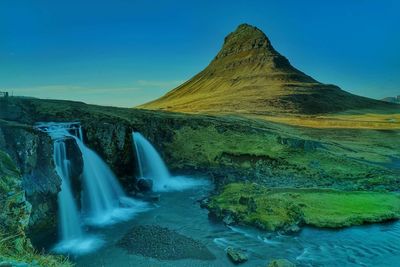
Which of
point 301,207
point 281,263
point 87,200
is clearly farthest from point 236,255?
point 87,200

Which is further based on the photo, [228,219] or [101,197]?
[101,197]

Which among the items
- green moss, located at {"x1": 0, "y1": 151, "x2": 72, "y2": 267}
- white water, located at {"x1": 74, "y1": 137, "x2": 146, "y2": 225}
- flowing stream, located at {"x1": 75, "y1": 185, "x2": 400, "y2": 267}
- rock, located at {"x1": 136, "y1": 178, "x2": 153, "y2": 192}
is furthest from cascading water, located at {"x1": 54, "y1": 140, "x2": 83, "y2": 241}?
rock, located at {"x1": 136, "y1": 178, "x2": 153, "y2": 192}

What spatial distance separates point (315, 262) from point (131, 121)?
36322 mm

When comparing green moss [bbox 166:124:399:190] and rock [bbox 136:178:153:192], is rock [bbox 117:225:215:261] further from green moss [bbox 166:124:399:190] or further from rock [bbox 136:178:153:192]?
green moss [bbox 166:124:399:190]

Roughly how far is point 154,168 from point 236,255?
2824cm

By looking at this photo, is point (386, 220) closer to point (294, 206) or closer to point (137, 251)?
point (294, 206)

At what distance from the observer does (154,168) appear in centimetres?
5306

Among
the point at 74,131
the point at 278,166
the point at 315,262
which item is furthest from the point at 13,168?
the point at 278,166

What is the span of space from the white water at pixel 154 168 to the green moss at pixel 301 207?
899cm

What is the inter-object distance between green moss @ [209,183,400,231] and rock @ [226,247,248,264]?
5.62 meters

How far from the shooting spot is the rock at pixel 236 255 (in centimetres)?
2595

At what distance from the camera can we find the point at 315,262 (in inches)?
1033

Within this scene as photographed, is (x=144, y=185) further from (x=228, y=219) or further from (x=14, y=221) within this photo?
(x=14, y=221)

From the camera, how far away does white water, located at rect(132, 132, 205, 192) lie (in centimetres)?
4950
